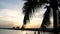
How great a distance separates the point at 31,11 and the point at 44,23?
4.50ft

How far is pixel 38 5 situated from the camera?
53.5 ft

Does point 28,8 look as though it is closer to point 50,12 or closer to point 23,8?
point 23,8

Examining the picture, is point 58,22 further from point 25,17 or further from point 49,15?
point 25,17

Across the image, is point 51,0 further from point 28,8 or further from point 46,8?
point 28,8

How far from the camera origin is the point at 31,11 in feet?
53.2

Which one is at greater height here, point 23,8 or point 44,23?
point 23,8

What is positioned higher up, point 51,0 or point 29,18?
point 51,0

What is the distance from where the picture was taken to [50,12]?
16125 mm

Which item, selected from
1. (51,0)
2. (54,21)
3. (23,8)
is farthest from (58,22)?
(23,8)

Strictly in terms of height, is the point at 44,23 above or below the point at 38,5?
below

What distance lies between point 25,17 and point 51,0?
7.50 ft

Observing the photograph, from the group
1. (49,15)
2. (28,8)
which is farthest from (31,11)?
(49,15)

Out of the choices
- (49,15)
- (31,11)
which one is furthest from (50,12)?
(31,11)

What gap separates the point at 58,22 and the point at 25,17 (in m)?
2.45
